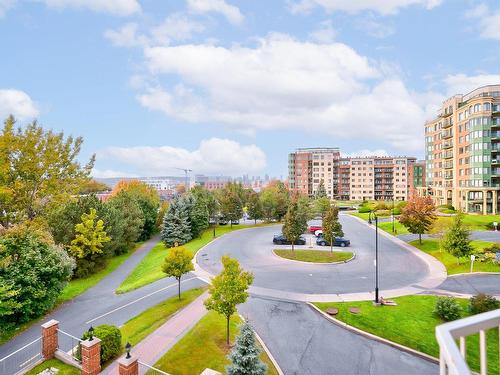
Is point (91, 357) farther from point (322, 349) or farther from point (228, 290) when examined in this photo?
point (322, 349)

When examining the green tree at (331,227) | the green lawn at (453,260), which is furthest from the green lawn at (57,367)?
the green lawn at (453,260)

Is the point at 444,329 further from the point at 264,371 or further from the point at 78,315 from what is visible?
the point at 78,315

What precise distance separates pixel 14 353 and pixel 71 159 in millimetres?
21661

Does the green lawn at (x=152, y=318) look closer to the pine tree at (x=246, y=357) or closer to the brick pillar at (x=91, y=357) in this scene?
the brick pillar at (x=91, y=357)

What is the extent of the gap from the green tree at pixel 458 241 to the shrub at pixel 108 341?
27031mm

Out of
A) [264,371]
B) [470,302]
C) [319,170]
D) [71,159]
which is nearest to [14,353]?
[264,371]

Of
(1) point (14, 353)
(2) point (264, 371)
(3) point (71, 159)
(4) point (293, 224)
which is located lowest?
(1) point (14, 353)

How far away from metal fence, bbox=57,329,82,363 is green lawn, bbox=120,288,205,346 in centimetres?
205

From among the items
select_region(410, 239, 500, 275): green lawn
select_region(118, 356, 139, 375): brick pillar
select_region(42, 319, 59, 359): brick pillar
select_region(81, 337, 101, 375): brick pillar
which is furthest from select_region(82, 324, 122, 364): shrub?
select_region(410, 239, 500, 275): green lawn

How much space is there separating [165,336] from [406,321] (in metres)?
12.9

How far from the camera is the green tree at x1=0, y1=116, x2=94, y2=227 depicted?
2753cm

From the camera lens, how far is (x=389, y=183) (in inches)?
4451

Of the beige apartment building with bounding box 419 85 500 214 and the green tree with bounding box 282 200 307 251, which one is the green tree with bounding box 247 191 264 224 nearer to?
the green tree with bounding box 282 200 307 251

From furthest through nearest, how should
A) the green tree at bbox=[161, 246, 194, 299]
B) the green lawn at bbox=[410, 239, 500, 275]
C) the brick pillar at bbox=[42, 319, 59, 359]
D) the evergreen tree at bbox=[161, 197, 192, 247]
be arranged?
1. the evergreen tree at bbox=[161, 197, 192, 247]
2. the green lawn at bbox=[410, 239, 500, 275]
3. the green tree at bbox=[161, 246, 194, 299]
4. the brick pillar at bbox=[42, 319, 59, 359]
